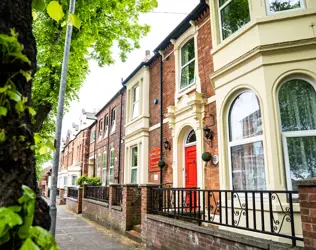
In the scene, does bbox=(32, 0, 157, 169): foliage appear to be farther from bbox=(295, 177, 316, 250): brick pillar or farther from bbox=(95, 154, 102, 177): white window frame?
bbox=(95, 154, 102, 177): white window frame

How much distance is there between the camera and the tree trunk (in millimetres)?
1115

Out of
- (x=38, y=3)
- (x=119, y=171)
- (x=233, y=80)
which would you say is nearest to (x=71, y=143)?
(x=119, y=171)

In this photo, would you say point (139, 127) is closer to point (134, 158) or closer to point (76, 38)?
point (134, 158)

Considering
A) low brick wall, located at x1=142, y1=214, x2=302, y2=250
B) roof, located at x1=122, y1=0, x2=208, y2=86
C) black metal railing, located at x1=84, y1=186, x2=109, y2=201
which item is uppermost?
roof, located at x1=122, y1=0, x2=208, y2=86

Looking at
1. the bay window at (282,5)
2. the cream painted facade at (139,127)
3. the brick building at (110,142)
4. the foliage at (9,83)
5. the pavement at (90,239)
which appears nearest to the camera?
the foliage at (9,83)

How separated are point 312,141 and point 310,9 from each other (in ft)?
9.09

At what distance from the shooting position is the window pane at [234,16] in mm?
6441

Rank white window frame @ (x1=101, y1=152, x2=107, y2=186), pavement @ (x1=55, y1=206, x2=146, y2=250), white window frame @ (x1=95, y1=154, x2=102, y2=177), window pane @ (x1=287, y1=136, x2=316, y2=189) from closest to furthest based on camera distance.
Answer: window pane @ (x1=287, y1=136, x2=316, y2=189) → pavement @ (x1=55, y1=206, x2=146, y2=250) → white window frame @ (x1=101, y1=152, x2=107, y2=186) → white window frame @ (x1=95, y1=154, x2=102, y2=177)

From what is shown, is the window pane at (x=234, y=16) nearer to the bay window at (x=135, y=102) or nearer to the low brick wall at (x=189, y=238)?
the low brick wall at (x=189, y=238)

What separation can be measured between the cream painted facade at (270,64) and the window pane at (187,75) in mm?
2493

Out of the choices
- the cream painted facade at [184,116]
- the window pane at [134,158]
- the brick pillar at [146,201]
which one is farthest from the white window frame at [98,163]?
the brick pillar at [146,201]

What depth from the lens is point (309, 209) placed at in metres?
2.91

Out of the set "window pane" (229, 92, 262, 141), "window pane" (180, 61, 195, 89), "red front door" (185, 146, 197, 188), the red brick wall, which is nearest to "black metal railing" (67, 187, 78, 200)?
"red front door" (185, 146, 197, 188)

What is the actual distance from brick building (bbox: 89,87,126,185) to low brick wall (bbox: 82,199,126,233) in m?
2.21
